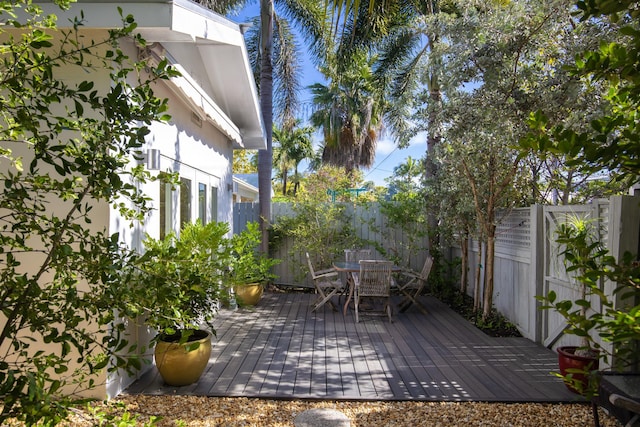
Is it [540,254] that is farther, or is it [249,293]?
[249,293]

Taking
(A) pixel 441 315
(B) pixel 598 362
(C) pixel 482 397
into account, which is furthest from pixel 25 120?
(A) pixel 441 315

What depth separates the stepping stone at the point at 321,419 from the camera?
10.9ft

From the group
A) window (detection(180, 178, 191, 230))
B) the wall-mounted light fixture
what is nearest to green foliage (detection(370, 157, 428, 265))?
window (detection(180, 178, 191, 230))

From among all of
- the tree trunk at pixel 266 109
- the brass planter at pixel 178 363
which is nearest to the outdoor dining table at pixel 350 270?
the tree trunk at pixel 266 109

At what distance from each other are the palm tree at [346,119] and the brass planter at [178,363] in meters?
16.3

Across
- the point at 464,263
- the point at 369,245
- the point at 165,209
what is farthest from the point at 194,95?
the point at 369,245

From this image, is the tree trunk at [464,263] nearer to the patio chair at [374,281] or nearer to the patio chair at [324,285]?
the patio chair at [374,281]

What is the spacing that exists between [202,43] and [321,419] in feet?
14.3

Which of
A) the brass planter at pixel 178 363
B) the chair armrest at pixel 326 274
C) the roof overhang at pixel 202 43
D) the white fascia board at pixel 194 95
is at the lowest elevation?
the brass planter at pixel 178 363

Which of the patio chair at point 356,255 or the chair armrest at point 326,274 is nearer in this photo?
the chair armrest at point 326,274

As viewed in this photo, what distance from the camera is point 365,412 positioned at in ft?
12.4

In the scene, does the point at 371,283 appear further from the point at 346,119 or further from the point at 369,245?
the point at 346,119

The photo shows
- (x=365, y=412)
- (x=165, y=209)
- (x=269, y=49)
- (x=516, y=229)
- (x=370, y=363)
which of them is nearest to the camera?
(x=365, y=412)

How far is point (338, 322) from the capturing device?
7.20 metres
